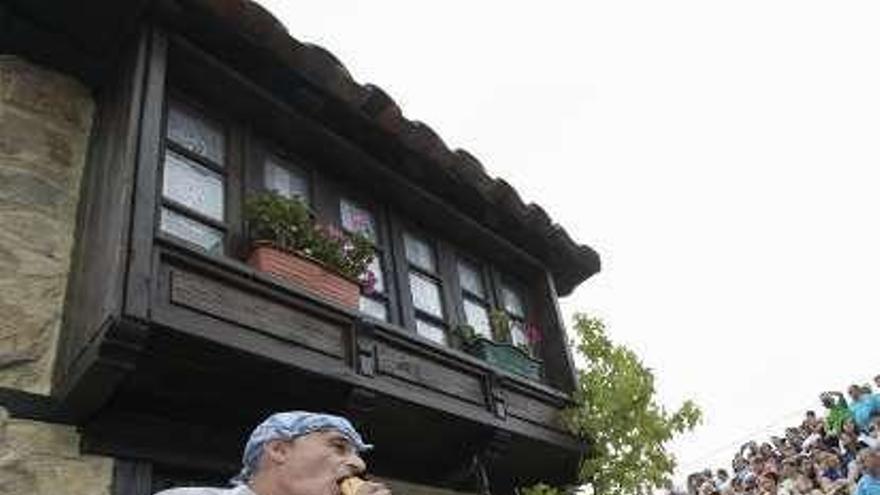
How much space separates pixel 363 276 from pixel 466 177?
191 centimetres

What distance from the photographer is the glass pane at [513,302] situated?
10.3 meters

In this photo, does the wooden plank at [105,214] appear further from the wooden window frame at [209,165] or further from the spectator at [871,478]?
the spectator at [871,478]

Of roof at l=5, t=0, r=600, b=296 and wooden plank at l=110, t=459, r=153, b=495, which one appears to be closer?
wooden plank at l=110, t=459, r=153, b=495

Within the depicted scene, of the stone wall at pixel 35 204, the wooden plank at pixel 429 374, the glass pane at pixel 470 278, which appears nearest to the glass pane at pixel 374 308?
the wooden plank at pixel 429 374

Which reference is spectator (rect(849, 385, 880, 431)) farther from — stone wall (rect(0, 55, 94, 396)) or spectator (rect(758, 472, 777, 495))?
stone wall (rect(0, 55, 94, 396))

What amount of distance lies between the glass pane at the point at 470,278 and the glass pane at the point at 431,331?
93 cm

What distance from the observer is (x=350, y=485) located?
2691mm

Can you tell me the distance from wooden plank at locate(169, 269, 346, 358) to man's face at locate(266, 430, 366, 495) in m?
2.87

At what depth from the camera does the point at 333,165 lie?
8414 millimetres

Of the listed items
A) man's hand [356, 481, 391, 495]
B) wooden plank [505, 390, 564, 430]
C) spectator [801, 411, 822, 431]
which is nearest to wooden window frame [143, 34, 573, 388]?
wooden plank [505, 390, 564, 430]

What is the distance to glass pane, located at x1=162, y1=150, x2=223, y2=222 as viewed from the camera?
260 inches

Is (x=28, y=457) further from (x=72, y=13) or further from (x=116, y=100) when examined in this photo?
(x=72, y=13)

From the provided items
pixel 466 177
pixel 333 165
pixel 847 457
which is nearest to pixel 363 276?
pixel 333 165

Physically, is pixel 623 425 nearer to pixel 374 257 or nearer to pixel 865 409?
pixel 374 257
